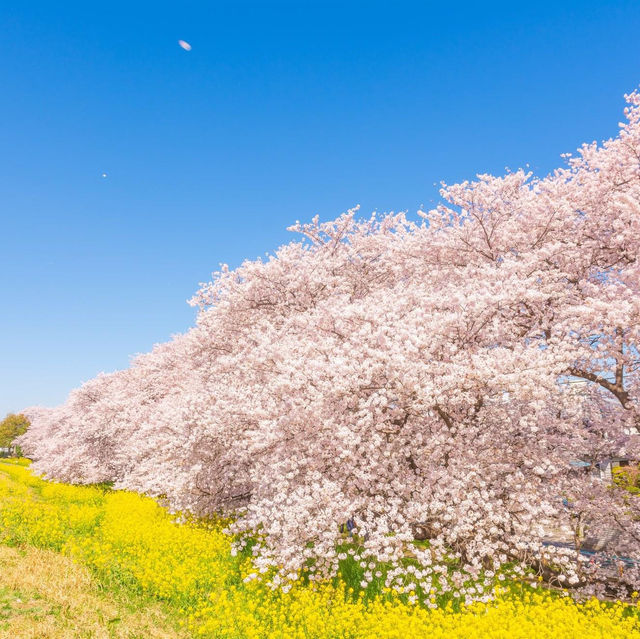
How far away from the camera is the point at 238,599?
34.7 ft

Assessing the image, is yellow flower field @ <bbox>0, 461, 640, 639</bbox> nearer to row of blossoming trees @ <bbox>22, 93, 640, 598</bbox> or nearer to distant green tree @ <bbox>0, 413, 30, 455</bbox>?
row of blossoming trees @ <bbox>22, 93, 640, 598</bbox>

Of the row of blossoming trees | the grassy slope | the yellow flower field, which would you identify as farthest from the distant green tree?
the grassy slope

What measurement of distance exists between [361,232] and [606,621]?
54.1 ft

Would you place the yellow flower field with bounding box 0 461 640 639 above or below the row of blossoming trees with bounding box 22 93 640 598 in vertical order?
below

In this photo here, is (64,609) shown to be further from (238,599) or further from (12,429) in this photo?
(12,429)

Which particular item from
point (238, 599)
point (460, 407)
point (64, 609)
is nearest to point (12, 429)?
point (64, 609)

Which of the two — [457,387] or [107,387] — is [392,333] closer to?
[457,387]

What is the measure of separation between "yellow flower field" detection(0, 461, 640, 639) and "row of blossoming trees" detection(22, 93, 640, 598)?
25.6 inches

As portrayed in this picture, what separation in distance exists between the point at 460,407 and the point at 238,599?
263 inches

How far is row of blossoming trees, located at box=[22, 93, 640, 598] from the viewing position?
1020 centimetres

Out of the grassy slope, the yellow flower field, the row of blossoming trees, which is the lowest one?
the grassy slope

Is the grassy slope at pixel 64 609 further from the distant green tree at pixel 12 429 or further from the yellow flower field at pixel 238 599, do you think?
the distant green tree at pixel 12 429

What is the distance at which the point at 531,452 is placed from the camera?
11953 millimetres

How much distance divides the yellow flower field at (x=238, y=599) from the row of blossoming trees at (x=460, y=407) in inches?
25.6
